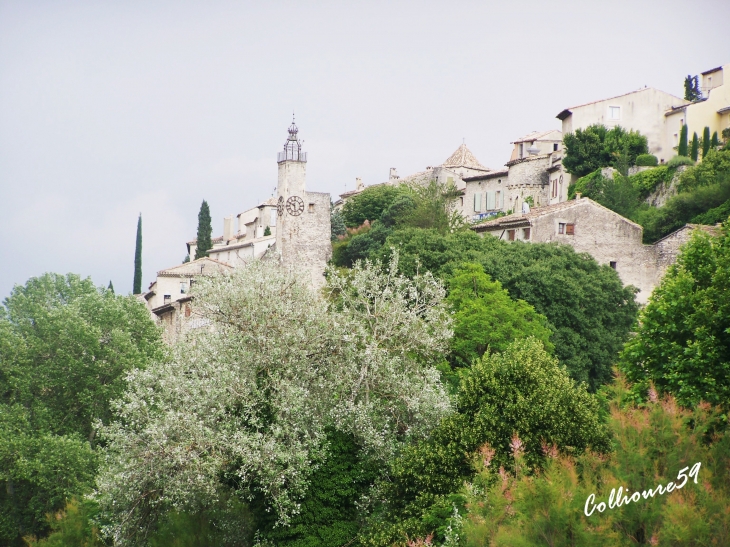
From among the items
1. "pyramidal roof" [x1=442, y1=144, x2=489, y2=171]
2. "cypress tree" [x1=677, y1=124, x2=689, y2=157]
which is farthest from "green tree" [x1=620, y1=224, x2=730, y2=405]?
"pyramidal roof" [x1=442, y1=144, x2=489, y2=171]

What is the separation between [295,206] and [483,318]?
103 ft

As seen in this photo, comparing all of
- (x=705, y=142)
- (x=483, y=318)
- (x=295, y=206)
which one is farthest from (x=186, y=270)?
(x=483, y=318)

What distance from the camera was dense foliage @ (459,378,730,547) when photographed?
2070cm

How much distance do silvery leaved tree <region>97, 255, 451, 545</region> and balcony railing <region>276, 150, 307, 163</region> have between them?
143ft

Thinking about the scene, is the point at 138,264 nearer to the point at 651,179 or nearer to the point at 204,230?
the point at 204,230

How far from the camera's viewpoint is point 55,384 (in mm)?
46719

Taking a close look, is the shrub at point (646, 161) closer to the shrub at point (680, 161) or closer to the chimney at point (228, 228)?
the shrub at point (680, 161)

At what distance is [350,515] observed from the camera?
1229 inches

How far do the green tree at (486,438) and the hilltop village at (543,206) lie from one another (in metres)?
Result: 28.7

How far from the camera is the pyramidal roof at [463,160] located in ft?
329

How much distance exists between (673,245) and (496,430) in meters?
36.3

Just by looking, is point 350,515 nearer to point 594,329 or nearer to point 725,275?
point 725,275

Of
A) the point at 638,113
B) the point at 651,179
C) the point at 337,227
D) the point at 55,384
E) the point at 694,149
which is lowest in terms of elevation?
the point at 55,384

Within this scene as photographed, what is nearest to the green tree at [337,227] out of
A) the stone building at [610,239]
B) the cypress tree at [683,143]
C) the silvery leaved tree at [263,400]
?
the stone building at [610,239]
